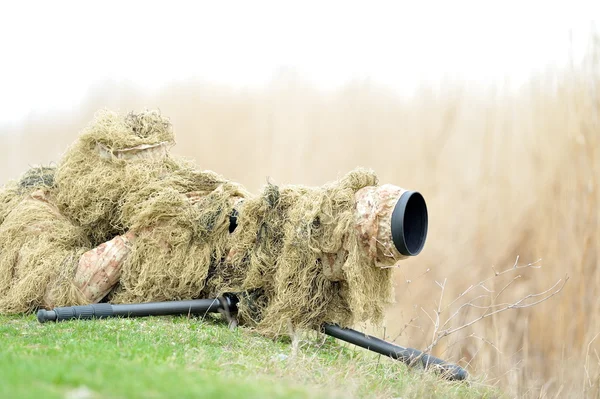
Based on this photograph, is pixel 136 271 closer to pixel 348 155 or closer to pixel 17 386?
pixel 17 386

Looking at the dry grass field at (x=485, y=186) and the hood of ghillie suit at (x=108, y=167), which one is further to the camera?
the dry grass field at (x=485, y=186)

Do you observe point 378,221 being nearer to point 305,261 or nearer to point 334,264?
point 334,264

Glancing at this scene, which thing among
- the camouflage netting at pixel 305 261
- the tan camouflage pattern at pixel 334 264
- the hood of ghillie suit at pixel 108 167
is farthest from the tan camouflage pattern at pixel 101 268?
the tan camouflage pattern at pixel 334 264

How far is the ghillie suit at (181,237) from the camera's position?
530 cm

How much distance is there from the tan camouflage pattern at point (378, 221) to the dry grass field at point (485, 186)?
951mm

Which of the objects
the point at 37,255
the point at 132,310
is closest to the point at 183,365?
the point at 132,310

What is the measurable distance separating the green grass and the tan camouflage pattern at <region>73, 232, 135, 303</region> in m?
0.49

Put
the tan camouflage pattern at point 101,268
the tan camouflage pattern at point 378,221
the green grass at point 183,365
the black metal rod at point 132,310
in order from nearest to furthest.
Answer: the green grass at point 183,365
the tan camouflage pattern at point 378,221
the black metal rod at point 132,310
the tan camouflage pattern at point 101,268

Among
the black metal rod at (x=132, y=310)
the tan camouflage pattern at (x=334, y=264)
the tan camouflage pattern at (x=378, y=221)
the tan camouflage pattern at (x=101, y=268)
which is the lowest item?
the black metal rod at (x=132, y=310)

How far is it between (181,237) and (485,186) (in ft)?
12.8

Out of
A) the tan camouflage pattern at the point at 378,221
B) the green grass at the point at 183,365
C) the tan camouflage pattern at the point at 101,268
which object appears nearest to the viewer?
the green grass at the point at 183,365

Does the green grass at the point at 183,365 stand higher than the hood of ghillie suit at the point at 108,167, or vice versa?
the hood of ghillie suit at the point at 108,167

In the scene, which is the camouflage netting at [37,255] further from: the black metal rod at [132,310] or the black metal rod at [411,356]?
the black metal rod at [411,356]

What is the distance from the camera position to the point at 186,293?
19.7ft
